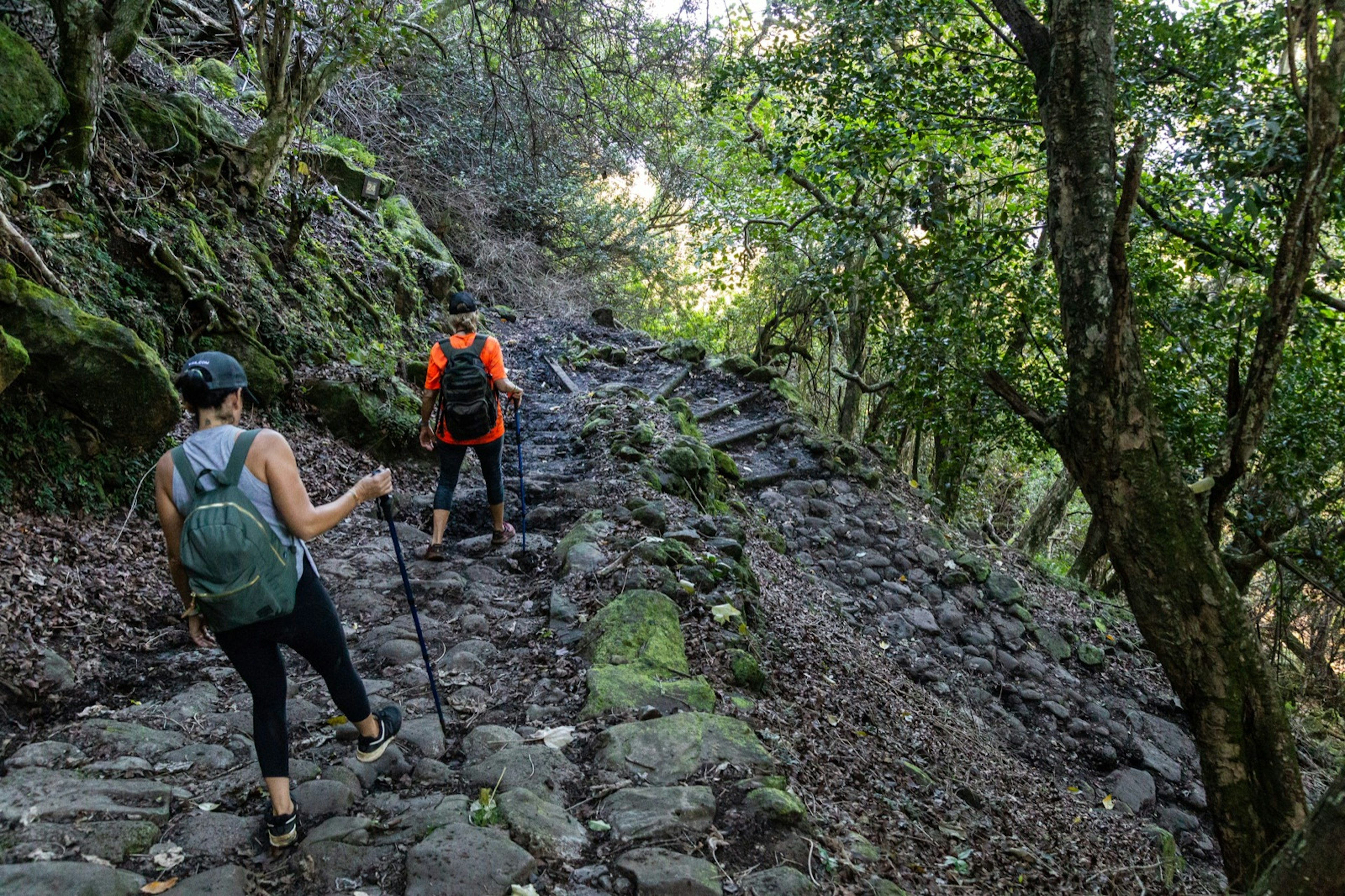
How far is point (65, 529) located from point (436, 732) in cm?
264

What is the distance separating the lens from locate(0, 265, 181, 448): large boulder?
4648mm

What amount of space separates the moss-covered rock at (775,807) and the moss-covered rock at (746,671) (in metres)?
1.32

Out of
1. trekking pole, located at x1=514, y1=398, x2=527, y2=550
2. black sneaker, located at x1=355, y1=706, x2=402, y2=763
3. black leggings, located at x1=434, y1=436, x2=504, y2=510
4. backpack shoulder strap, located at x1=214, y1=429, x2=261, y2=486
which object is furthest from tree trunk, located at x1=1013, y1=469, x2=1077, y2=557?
backpack shoulder strap, located at x1=214, y1=429, x2=261, y2=486

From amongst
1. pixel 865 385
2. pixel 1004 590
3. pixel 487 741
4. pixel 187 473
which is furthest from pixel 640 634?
pixel 865 385

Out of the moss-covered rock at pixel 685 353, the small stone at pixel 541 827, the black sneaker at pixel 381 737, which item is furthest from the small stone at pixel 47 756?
the moss-covered rock at pixel 685 353

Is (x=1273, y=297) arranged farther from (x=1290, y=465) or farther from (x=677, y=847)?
(x=1290, y=465)

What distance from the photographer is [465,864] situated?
2812mm

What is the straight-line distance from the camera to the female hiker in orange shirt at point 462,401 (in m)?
5.64

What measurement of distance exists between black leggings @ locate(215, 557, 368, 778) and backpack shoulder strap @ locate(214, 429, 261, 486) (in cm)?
43

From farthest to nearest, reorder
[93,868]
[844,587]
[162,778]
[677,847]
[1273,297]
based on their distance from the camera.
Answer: [844,587]
[1273,297]
[162,778]
[677,847]
[93,868]

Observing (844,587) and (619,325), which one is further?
(619,325)

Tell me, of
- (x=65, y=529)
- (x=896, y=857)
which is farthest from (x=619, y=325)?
(x=896, y=857)

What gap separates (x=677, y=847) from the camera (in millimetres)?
3072

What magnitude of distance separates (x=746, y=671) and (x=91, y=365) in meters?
4.26
